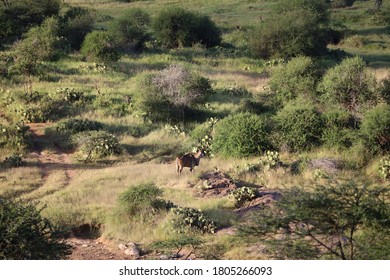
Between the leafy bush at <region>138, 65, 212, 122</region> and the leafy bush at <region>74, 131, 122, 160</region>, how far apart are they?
12.8ft

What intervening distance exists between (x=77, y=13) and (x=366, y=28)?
2343 cm

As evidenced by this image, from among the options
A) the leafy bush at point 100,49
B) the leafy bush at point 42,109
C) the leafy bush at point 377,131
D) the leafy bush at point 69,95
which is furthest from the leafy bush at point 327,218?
the leafy bush at point 100,49

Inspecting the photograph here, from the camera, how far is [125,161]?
18.1 m

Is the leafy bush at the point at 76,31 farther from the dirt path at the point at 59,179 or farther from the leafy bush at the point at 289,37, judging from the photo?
the dirt path at the point at 59,179

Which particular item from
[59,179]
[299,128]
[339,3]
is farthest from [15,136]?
[339,3]

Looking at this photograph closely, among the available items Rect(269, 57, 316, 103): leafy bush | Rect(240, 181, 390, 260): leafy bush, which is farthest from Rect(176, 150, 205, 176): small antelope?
Rect(269, 57, 316, 103): leafy bush

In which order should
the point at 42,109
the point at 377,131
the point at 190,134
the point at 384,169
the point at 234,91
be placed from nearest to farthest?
the point at 384,169 < the point at 377,131 < the point at 190,134 < the point at 42,109 < the point at 234,91

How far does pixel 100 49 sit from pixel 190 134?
10.3 m

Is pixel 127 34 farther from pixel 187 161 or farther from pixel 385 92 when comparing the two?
pixel 187 161

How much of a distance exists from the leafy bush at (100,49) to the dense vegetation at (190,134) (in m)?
0.08

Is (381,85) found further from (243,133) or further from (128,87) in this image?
(128,87)

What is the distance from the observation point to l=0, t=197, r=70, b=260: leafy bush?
27.5ft

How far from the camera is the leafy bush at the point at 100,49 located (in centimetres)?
2847

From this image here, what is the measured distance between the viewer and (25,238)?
27.9 ft
